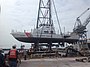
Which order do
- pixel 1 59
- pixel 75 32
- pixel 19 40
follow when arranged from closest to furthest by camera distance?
pixel 1 59, pixel 19 40, pixel 75 32

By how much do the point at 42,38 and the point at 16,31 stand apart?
8.13 m

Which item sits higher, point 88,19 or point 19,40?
point 88,19

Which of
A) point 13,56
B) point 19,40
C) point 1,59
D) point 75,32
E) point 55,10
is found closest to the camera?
point 1,59

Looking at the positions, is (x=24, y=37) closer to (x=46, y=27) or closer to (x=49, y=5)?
(x=46, y=27)

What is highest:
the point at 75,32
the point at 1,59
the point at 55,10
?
the point at 55,10

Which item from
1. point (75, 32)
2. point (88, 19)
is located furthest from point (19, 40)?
point (88, 19)

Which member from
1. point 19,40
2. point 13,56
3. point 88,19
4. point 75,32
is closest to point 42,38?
point 19,40

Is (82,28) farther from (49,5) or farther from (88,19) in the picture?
(49,5)

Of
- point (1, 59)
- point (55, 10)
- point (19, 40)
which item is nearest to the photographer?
point (1, 59)

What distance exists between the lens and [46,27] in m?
68.7

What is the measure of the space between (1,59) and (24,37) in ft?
190

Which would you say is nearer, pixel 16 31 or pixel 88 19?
pixel 16 31

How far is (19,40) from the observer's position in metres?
69.2

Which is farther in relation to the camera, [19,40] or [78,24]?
[78,24]
